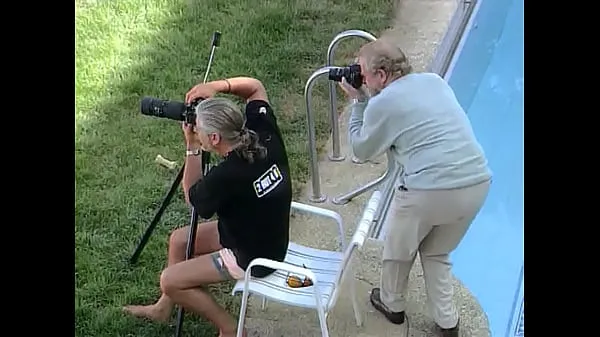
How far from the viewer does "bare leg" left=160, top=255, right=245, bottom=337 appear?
3.48 metres

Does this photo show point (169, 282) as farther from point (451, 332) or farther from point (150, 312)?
point (451, 332)

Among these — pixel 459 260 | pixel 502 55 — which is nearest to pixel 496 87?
pixel 502 55

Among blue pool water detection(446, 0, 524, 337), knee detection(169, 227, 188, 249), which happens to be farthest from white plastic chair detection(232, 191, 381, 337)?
blue pool water detection(446, 0, 524, 337)

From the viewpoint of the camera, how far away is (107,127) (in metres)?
5.00

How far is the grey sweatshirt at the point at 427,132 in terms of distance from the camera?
3.31 metres

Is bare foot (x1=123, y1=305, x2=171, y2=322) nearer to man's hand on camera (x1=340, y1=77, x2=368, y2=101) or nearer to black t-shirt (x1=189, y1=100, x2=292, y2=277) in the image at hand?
black t-shirt (x1=189, y1=100, x2=292, y2=277)

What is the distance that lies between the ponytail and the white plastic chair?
1.13ft

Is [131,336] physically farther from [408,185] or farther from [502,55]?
[502,55]

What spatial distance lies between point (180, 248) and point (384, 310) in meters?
0.81

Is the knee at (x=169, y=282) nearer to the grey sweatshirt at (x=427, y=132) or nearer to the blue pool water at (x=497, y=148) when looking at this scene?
the grey sweatshirt at (x=427, y=132)

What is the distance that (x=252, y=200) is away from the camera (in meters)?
3.31
